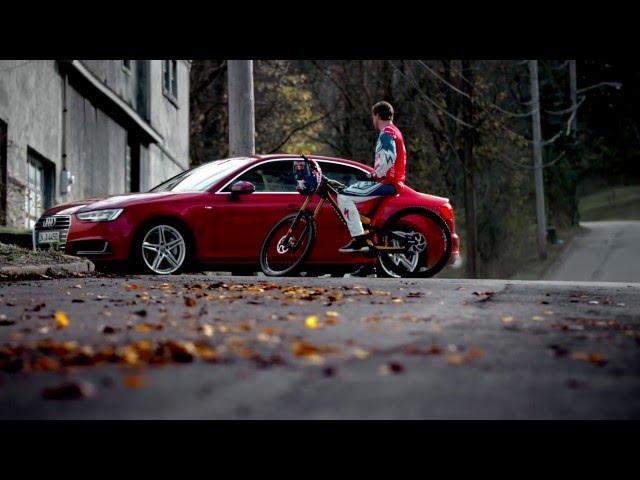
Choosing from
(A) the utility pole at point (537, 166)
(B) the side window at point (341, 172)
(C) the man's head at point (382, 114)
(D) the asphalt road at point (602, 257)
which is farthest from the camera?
(A) the utility pole at point (537, 166)

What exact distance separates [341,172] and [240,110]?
13.9 feet

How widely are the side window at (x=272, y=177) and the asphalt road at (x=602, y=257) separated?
46.8 ft

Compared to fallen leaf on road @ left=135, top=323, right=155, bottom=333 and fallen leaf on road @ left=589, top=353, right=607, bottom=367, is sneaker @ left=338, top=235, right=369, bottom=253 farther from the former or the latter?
fallen leaf on road @ left=589, top=353, right=607, bottom=367

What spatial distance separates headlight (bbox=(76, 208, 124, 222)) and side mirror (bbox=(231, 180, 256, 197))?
4.52 feet

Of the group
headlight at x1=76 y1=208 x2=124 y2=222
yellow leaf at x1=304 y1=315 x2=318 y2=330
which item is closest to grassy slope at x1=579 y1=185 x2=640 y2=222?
headlight at x1=76 y1=208 x2=124 y2=222

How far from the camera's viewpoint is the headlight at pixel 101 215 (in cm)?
1450

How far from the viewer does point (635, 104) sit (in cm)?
5762

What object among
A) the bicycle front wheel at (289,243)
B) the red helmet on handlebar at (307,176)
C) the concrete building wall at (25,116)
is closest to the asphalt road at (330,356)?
the bicycle front wheel at (289,243)

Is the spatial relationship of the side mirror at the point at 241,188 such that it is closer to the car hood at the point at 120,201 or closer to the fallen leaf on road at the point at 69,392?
the car hood at the point at 120,201

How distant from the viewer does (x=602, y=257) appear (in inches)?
1366

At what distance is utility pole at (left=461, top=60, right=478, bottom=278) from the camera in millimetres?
32188

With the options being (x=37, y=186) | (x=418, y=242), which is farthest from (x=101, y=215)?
(x=37, y=186)

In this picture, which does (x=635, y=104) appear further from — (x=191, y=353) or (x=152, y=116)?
(x=191, y=353)
